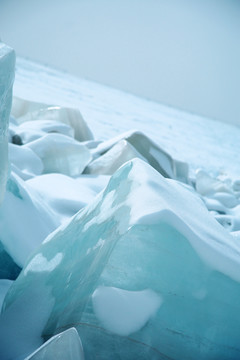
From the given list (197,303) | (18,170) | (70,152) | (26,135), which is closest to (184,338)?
(197,303)

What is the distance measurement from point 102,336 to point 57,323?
0.10 meters

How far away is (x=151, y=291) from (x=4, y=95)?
0.54m

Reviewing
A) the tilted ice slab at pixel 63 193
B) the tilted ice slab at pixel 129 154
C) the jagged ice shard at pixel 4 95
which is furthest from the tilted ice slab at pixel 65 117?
the jagged ice shard at pixel 4 95

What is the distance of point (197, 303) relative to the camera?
0.76 metres

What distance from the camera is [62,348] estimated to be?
0.65 metres

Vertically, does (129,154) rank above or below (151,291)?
below

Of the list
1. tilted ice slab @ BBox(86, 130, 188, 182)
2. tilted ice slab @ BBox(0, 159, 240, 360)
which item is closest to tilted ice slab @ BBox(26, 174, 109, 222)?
tilted ice slab @ BBox(86, 130, 188, 182)

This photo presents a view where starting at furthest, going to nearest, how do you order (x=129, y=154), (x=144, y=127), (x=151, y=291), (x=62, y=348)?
(x=144, y=127), (x=129, y=154), (x=151, y=291), (x=62, y=348)

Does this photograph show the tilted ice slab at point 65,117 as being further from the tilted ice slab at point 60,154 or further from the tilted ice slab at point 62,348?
the tilted ice slab at point 62,348

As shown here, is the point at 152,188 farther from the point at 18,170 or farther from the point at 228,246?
the point at 18,170

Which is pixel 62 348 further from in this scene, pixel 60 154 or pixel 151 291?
pixel 60 154

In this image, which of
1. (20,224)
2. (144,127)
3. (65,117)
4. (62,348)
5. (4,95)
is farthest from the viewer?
(144,127)

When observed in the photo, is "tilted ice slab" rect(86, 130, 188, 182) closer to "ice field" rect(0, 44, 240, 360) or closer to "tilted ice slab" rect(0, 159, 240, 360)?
"ice field" rect(0, 44, 240, 360)

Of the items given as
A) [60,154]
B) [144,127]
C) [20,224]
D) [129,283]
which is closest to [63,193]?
[20,224]
